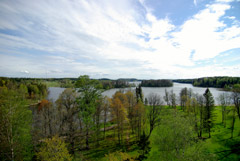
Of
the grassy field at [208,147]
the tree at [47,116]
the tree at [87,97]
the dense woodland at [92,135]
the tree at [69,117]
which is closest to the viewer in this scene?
the dense woodland at [92,135]

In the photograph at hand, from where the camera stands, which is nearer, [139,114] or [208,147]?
[208,147]

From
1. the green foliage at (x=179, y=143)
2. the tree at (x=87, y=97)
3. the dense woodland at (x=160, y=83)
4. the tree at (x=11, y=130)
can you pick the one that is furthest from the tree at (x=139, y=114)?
the dense woodland at (x=160, y=83)

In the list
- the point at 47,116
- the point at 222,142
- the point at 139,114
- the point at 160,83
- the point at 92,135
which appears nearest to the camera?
the point at 92,135

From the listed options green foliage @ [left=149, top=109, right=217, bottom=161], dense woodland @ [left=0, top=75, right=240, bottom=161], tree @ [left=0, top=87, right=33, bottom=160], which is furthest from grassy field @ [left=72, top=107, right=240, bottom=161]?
tree @ [left=0, top=87, right=33, bottom=160]

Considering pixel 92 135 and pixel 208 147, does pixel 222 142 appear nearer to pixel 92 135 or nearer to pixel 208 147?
pixel 208 147

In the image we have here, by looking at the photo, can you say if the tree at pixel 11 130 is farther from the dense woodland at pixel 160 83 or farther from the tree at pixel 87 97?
the dense woodland at pixel 160 83

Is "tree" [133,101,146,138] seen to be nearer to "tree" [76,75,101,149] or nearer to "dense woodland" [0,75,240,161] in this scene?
"dense woodland" [0,75,240,161]

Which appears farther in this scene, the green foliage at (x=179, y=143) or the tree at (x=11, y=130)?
the tree at (x=11, y=130)

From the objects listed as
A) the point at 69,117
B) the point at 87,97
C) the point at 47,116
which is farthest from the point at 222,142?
the point at 47,116

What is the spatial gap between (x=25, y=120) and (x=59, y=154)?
31.5 ft

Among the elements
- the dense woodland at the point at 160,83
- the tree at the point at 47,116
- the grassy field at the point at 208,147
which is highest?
the dense woodland at the point at 160,83

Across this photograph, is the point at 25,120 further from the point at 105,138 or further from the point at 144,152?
the point at 144,152

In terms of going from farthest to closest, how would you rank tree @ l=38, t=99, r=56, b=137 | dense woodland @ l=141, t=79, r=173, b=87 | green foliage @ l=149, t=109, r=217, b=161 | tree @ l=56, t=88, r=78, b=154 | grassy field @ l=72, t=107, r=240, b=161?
dense woodland @ l=141, t=79, r=173, b=87 < tree @ l=38, t=99, r=56, b=137 < tree @ l=56, t=88, r=78, b=154 < grassy field @ l=72, t=107, r=240, b=161 < green foliage @ l=149, t=109, r=217, b=161

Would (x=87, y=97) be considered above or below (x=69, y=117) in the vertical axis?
above
